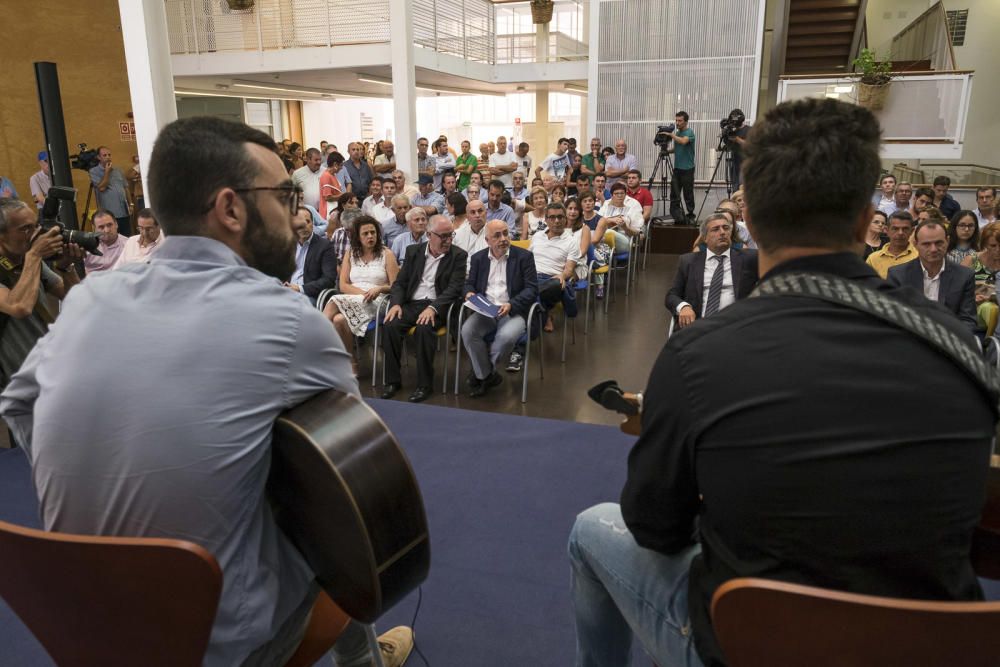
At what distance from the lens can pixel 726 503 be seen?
0.97 metres

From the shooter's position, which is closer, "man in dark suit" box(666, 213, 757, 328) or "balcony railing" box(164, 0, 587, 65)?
"man in dark suit" box(666, 213, 757, 328)

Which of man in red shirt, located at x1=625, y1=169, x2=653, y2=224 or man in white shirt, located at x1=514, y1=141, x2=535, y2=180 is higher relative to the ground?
man in white shirt, located at x1=514, y1=141, x2=535, y2=180

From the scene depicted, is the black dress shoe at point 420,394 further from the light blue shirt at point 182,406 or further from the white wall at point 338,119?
the white wall at point 338,119

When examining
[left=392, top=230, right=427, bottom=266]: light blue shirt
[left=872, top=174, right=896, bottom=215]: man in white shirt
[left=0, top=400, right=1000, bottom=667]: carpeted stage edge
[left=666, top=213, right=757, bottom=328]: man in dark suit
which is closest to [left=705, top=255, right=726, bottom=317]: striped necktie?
[left=666, top=213, right=757, bottom=328]: man in dark suit

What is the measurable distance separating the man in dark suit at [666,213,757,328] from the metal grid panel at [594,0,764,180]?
7262mm

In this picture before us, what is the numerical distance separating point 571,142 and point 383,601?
10.6 m

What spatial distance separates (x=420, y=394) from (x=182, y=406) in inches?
138

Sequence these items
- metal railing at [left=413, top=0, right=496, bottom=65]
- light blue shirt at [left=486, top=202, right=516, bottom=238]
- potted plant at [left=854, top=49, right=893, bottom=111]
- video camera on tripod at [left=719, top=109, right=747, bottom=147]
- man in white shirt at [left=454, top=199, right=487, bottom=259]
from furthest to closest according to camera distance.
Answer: metal railing at [left=413, top=0, right=496, bottom=65] < video camera on tripod at [left=719, top=109, right=747, bottom=147] < potted plant at [left=854, top=49, right=893, bottom=111] < light blue shirt at [left=486, top=202, right=516, bottom=238] < man in white shirt at [left=454, top=199, right=487, bottom=259]

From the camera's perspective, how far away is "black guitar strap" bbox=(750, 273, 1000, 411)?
933 millimetres

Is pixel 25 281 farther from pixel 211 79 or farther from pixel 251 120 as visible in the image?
pixel 251 120

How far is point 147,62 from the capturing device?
6484 millimetres

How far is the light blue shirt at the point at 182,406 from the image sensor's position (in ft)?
3.39

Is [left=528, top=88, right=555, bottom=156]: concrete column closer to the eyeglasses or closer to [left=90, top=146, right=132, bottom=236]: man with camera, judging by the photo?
[left=90, top=146, right=132, bottom=236]: man with camera

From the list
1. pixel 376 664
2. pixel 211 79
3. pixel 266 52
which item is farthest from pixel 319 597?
pixel 211 79
